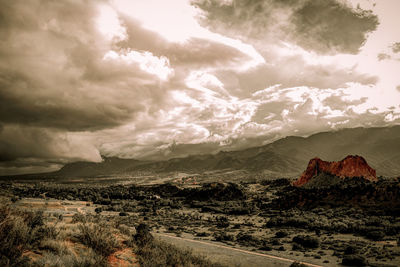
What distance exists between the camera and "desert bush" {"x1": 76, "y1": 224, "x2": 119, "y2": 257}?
31.9 feet

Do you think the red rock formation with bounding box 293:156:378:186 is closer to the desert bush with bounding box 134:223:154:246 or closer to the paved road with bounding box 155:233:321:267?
the paved road with bounding box 155:233:321:267

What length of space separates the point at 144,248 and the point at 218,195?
167 ft

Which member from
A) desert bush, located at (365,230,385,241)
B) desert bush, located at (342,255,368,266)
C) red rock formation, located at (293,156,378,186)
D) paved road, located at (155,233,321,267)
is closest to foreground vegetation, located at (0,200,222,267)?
paved road, located at (155,233,321,267)

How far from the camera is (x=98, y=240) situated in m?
9.84

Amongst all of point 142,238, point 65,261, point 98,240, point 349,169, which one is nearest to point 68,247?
point 98,240

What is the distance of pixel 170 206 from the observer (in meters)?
49.4

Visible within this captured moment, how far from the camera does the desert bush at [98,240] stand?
9.73 meters

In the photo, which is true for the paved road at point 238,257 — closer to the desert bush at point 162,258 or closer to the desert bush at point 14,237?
the desert bush at point 162,258

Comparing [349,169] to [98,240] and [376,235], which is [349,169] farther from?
[98,240]

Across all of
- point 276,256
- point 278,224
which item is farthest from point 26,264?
point 278,224

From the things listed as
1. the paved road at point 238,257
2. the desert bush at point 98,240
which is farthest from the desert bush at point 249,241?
the desert bush at point 98,240

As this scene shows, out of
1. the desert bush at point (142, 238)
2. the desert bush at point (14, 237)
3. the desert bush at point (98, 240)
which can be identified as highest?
the desert bush at point (14, 237)

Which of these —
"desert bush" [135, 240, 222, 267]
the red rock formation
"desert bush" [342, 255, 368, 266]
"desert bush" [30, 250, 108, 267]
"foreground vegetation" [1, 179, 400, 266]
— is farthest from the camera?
the red rock formation

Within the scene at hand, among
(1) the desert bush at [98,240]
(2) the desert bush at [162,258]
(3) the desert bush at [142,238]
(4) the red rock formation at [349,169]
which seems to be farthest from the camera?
(4) the red rock formation at [349,169]
